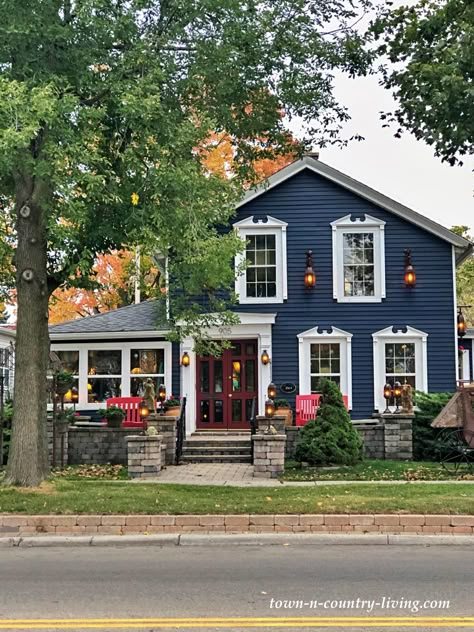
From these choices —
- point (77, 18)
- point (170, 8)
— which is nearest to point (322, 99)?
point (170, 8)

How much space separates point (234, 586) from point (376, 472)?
8.29 meters

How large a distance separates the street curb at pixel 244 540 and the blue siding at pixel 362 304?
10.6m

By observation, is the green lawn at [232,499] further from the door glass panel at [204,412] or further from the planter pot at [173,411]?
the door glass panel at [204,412]

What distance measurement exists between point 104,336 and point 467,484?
1158 cm

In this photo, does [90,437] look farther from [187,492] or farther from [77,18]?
[77,18]

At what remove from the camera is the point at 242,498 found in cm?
1142

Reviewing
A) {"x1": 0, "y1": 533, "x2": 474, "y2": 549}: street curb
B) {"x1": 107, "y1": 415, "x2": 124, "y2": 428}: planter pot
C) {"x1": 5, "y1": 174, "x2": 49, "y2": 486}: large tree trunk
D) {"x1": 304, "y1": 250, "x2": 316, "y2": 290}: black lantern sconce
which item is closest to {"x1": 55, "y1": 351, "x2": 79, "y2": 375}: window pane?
{"x1": 107, "y1": 415, "x2": 124, "y2": 428}: planter pot

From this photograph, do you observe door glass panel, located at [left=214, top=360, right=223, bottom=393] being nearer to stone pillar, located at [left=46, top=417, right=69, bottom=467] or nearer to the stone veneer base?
stone pillar, located at [left=46, top=417, right=69, bottom=467]

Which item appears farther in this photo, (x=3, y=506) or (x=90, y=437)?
(x=90, y=437)

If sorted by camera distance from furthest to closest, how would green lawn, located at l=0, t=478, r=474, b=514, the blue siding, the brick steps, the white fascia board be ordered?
the white fascia board, the blue siding, the brick steps, green lawn, located at l=0, t=478, r=474, b=514

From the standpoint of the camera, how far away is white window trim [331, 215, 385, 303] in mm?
20469

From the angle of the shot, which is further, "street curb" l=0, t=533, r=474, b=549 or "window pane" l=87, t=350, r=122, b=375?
"window pane" l=87, t=350, r=122, b=375

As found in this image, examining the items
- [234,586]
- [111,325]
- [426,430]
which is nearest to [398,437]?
[426,430]

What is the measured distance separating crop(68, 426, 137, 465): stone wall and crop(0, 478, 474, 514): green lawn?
4.59 m
